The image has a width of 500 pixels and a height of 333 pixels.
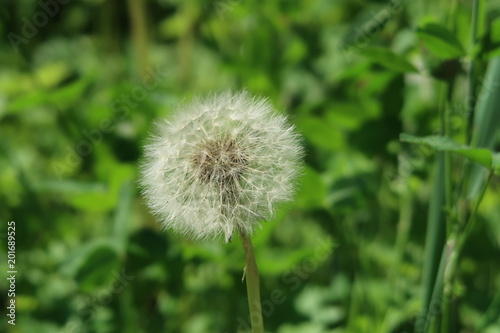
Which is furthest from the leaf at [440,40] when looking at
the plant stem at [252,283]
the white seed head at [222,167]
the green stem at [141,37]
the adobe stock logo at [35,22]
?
the adobe stock logo at [35,22]

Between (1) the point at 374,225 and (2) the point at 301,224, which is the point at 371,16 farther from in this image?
(2) the point at 301,224

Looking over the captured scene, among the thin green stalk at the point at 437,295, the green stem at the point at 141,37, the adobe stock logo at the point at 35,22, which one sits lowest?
the thin green stalk at the point at 437,295

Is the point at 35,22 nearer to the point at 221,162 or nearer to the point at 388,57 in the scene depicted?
the point at 388,57
